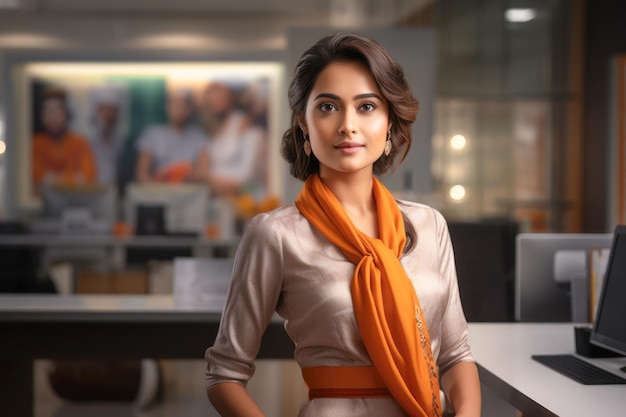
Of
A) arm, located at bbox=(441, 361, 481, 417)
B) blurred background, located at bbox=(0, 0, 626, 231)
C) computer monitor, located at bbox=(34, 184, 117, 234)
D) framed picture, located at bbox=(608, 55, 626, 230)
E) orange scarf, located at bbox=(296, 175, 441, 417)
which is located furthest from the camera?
blurred background, located at bbox=(0, 0, 626, 231)

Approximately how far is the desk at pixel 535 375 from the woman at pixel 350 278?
0.33m

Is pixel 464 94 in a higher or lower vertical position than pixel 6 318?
higher

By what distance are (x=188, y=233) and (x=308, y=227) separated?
5984mm

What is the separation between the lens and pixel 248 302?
1744 millimetres

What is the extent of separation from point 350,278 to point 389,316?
0.36ft

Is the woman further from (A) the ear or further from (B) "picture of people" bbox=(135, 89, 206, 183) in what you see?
(B) "picture of people" bbox=(135, 89, 206, 183)

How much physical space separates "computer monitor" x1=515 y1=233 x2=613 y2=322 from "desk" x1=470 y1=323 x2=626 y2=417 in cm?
13

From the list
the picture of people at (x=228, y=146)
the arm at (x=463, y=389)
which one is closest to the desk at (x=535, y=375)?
the arm at (x=463, y=389)

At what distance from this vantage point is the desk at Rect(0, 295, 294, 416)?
322 cm

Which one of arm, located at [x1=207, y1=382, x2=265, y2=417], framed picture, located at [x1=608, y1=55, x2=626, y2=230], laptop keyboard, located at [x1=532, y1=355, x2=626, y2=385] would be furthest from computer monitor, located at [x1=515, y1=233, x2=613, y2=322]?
framed picture, located at [x1=608, y1=55, x2=626, y2=230]

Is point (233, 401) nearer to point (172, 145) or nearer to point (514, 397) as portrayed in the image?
point (514, 397)

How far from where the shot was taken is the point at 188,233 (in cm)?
762

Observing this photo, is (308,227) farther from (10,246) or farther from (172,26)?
(172,26)

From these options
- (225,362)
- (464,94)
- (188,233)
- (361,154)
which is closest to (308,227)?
(361,154)
